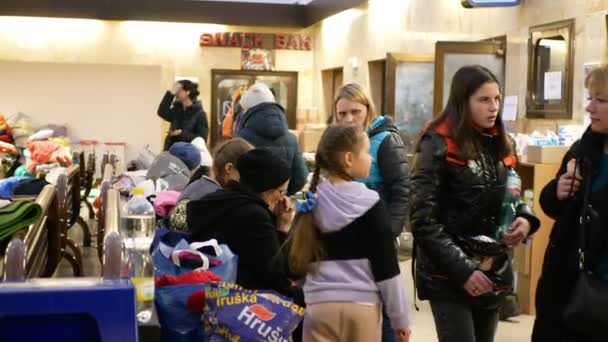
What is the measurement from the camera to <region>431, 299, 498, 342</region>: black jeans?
10.3ft

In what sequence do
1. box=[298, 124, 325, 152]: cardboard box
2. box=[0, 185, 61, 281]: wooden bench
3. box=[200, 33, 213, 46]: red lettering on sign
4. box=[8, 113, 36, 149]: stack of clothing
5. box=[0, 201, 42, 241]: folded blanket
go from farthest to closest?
box=[200, 33, 213, 46]: red lettering on sign, box=[8, 113, 36, 149]: stack of clothing, box=[298, 124, 325, 152]: cardboard box, box=[0, 185, 61, 281]: wooden bench, box=[0, 201, 42, 241]: folded blanket

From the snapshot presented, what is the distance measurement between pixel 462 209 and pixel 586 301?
22.8 inches

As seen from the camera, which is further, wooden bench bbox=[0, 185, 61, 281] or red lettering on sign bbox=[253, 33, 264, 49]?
red lettering on sign bbox=[253, 33, 264, 49]

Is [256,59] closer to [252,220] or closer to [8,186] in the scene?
[8,186]

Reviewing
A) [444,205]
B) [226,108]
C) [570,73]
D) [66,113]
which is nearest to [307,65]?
[226,108]

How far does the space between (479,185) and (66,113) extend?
566 inches

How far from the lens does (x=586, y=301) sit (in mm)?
2758

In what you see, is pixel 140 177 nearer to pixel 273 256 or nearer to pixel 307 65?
pixel 273 256

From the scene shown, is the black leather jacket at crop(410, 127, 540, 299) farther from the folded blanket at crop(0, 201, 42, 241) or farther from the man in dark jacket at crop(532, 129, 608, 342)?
the folded blanket at crop(0, 201, 42, 241)

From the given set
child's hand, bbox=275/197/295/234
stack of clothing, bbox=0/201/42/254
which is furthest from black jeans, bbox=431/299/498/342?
stack of clothing, bbox=0/201/42/254

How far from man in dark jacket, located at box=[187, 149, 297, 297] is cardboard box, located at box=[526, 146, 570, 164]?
151 inches

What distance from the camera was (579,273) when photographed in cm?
284

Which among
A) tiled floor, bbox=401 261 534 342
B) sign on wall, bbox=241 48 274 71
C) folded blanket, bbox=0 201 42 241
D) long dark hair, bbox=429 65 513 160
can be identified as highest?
sign on wall, bbox=241 48 274 71

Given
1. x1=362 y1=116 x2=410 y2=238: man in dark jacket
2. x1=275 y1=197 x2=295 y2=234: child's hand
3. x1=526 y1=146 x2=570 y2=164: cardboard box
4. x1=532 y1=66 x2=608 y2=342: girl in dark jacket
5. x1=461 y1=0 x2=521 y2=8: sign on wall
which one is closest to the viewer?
x1=532 y1=66 x2=608 y2=342: girl in dark jacket
